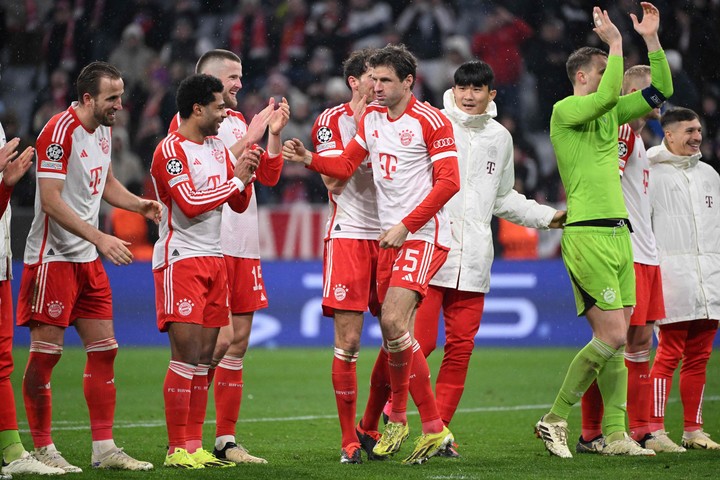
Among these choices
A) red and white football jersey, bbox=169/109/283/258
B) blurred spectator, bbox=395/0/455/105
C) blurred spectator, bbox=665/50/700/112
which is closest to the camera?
red and white football jersey, bbox=169/109/283/258

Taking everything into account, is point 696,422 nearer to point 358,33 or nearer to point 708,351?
point 708,351

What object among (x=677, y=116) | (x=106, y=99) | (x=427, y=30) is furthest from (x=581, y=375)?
(x=427, y=30)

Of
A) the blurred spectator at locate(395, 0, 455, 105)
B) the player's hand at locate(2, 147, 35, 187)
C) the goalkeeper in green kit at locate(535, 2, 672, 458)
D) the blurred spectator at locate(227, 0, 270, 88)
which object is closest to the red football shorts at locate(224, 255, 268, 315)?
the player's hand at locate(2, 147, 35, 187)

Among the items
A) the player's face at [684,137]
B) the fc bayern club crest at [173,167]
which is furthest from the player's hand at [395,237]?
the player's face at [684,137]

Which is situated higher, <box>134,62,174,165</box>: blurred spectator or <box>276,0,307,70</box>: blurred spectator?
<box>276,0,307,70</box>: blurred spectator

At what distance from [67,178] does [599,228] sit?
3081 mm

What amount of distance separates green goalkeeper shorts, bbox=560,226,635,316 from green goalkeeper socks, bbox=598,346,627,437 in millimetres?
357

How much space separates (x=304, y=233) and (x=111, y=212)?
8.03 ft

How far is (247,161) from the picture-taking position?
598 centimetres

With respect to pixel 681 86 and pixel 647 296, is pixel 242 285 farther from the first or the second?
pixel 681 86

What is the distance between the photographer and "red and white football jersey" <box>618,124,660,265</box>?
22.4 ft

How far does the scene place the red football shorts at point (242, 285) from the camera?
6.69 m

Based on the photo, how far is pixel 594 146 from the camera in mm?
6418

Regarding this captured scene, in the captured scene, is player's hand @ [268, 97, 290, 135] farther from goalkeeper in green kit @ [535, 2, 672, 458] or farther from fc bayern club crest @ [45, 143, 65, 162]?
goalkeeper in green kit @ [535, 2, 672, 458]
